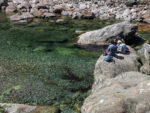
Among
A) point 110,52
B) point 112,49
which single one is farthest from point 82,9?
point 110,52

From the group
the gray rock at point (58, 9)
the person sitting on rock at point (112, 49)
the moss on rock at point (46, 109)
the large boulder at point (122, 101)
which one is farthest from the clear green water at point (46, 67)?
the gray rock at point (58, 9)

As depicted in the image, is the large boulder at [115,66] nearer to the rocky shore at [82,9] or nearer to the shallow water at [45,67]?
the shallow water at [45,67]

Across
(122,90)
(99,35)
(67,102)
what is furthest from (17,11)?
(122,90)

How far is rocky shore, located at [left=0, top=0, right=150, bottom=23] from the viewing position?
38562 millimetres

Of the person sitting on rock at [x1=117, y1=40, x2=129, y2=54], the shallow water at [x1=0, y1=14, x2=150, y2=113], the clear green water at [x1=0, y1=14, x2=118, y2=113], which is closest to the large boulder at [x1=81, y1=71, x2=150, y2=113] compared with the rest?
the shallow water at [x1=0, y1=14, x2=150, y2=113]

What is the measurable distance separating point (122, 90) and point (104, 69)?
227 inches

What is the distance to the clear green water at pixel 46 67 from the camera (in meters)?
14.0

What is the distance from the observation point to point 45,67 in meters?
18.4

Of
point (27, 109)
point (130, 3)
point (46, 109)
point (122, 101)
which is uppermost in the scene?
point (122, 101)

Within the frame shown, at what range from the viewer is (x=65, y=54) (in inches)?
854

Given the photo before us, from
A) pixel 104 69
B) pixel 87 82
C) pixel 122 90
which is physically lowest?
pixel 87 82

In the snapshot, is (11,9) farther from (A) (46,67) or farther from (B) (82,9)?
(A) (46,67)

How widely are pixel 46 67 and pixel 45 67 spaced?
0.09m

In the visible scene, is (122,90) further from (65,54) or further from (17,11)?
(17,11)
